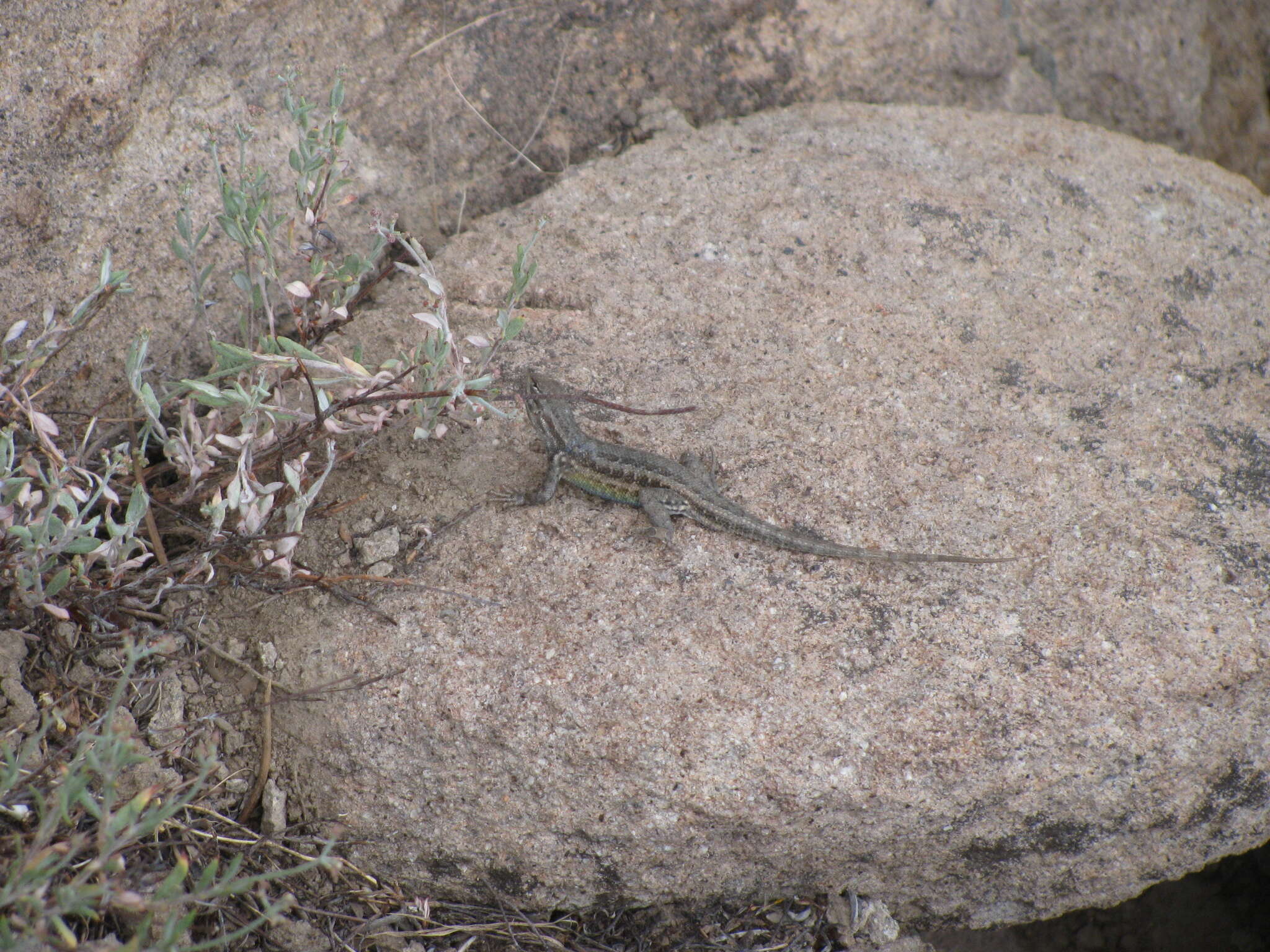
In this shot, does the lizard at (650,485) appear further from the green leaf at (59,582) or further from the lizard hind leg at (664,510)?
the green leaf at (59,582)

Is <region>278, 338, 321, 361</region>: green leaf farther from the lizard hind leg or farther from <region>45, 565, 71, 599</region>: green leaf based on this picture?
the lizard hind leg

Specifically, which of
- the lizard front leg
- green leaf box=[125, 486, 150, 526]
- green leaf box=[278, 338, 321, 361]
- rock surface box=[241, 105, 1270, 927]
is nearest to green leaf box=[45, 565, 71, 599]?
green leaf box=[125, 486, 150, 526]

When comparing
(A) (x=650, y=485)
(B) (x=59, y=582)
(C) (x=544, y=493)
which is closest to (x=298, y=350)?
(B) (x=59, y=582)

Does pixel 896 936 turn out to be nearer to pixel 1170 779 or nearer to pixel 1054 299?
pixel 1170 779

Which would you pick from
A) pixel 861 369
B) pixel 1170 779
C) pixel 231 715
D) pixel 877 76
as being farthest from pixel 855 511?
pixel 877 76

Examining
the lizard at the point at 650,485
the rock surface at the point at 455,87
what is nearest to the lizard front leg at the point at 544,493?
the lizard at the point at 650,485

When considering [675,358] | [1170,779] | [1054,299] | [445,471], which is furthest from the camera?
[1054,299]
